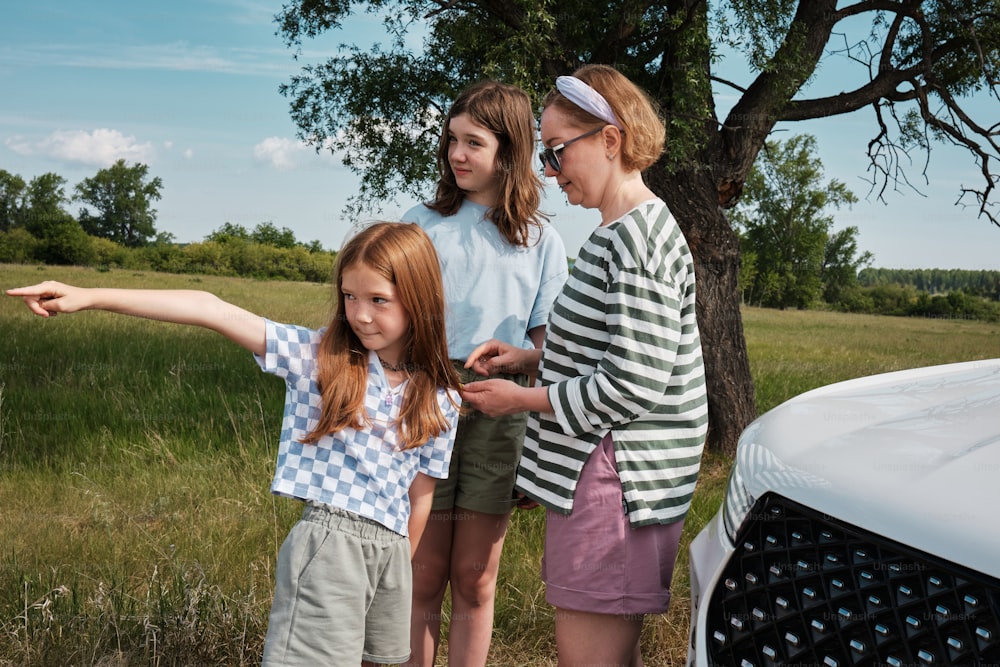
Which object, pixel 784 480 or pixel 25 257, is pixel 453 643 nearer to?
pixel 784 480

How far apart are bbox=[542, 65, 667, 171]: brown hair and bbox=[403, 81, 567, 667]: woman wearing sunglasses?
0.52 metres

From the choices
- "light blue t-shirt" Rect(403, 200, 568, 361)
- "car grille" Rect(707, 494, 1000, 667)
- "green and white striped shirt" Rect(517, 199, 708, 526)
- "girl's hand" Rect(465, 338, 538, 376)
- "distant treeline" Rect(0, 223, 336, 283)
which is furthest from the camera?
"distant treeline" Rect(0, 223, 336, 283)

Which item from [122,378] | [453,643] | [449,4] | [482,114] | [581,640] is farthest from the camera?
[122,378]

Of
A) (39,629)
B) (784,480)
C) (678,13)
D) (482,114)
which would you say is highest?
(678,13)

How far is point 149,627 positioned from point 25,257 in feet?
112

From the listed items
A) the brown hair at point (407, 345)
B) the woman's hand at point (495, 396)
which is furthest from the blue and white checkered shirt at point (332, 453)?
the woman's hand at point (495, 396)

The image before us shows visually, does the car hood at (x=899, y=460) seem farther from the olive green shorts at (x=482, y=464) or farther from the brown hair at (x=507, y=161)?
the brown hair at (x=507, y=161)

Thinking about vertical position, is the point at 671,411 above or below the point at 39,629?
above

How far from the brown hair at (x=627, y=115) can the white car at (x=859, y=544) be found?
0.77m


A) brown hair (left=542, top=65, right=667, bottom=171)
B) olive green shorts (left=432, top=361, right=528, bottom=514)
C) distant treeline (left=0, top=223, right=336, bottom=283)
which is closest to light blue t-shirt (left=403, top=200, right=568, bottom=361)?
olive green shorts (left=432, top=361, right=528, bottom=514)

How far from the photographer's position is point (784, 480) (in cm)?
183

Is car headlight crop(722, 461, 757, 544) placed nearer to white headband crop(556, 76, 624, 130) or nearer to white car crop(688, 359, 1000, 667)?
white car crop(688, 359, 1000, 667)

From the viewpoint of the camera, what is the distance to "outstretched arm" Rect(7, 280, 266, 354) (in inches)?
77.0

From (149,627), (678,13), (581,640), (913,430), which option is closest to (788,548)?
(913,430)
